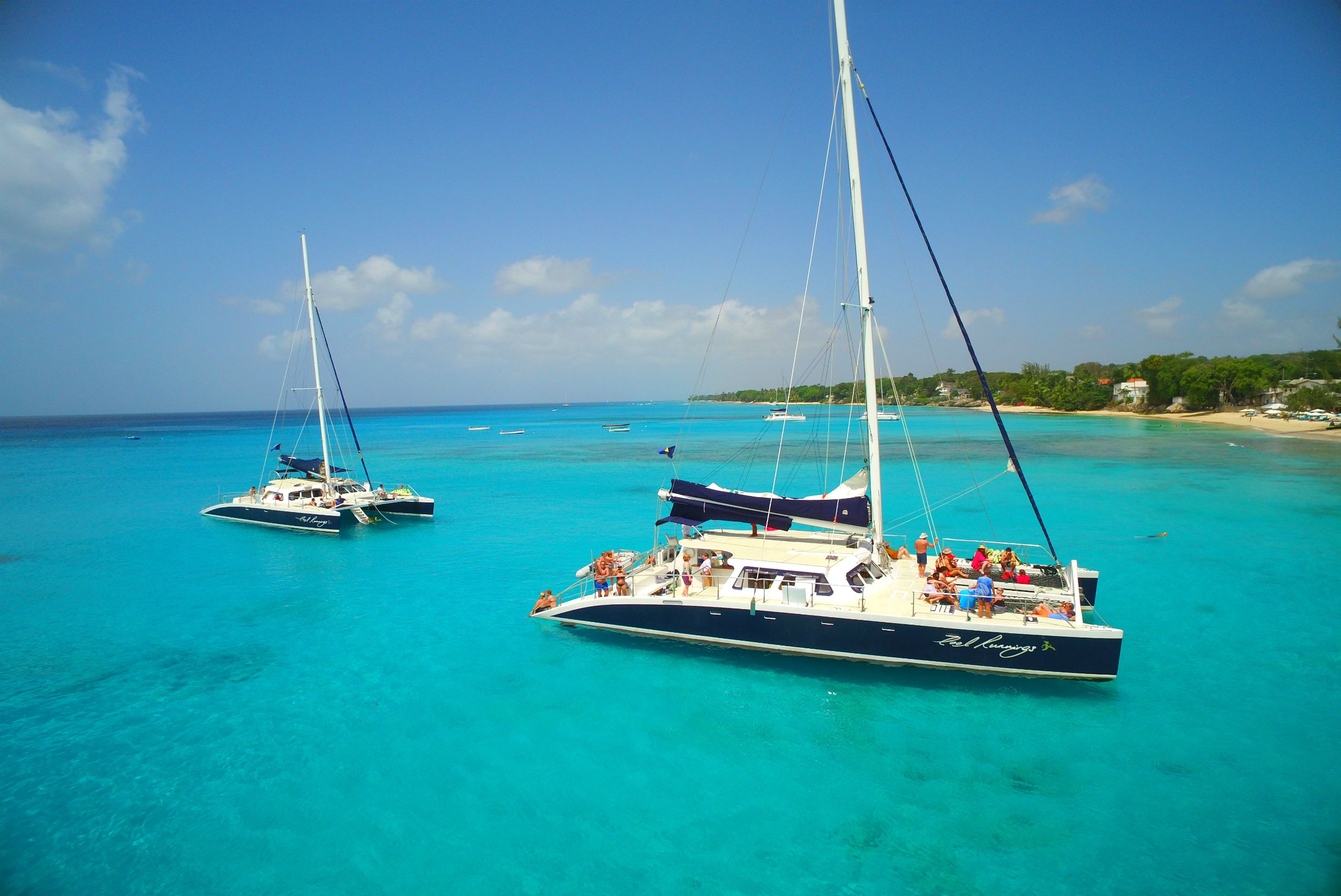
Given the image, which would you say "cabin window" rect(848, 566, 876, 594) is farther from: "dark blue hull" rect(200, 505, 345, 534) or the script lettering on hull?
"dark blue hull" rect(200, 505, 345, 534)

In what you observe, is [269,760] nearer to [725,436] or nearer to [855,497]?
[855,497]

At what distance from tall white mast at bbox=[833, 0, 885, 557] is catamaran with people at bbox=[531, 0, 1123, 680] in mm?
34

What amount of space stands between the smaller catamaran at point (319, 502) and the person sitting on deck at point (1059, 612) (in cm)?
3059

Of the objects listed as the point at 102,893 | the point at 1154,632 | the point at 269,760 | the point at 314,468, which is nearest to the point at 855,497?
the point at 1154,632

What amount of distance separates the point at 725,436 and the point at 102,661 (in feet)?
307

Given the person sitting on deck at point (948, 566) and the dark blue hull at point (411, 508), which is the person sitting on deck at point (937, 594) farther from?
the dark blue hull at point (411, 508)

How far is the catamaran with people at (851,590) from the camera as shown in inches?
525

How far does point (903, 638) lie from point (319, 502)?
31254mm

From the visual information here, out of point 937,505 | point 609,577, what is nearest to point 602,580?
point 609,577

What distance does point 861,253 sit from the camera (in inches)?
608

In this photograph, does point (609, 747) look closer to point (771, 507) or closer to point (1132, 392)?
point (771, 507)

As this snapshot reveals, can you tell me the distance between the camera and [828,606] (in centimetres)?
1441

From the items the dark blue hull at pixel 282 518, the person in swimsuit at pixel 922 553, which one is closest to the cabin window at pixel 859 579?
the person in swimsuit at pixel 922 553

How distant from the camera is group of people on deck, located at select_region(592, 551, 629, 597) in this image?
17.3 m
